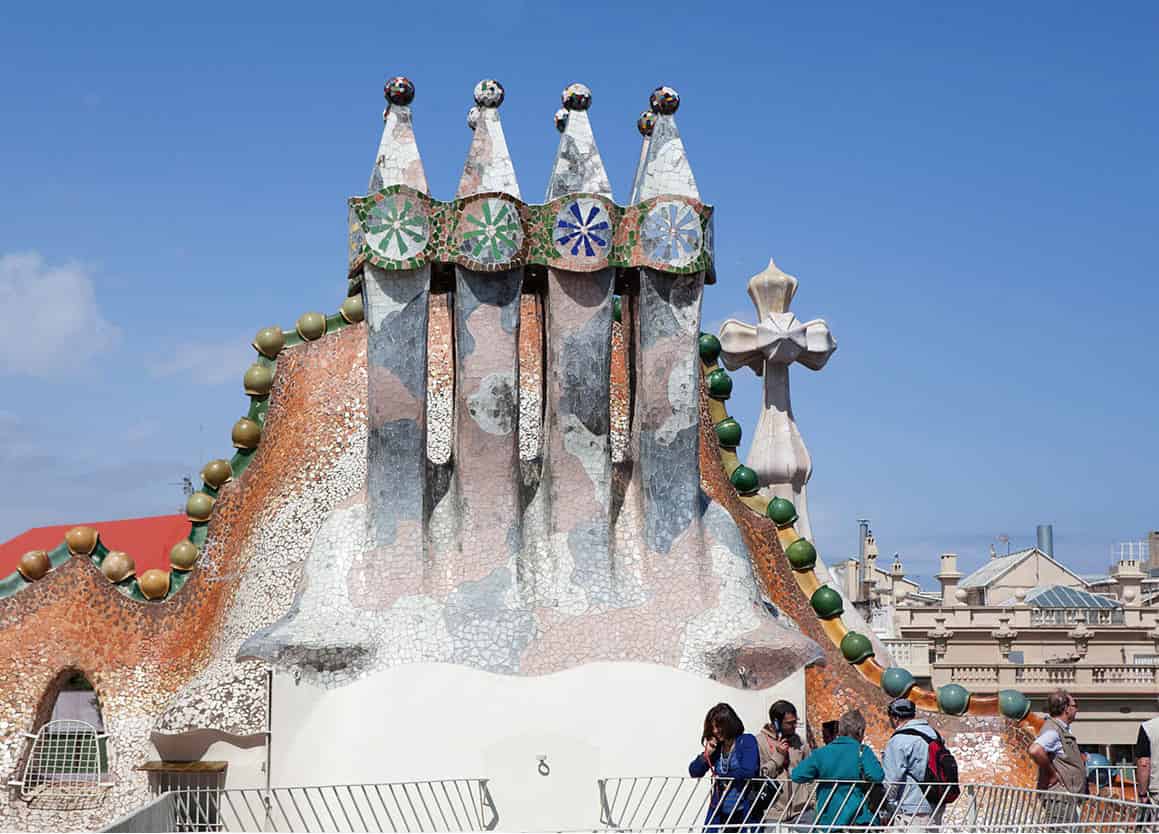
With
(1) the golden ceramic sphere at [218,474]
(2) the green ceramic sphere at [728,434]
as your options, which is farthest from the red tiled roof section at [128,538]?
(2) the green ceramic sphere at [728,434]

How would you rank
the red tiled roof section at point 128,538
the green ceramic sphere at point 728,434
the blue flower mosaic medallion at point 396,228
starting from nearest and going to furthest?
the blue flower mosaic medallion at point 396,228 → the green ceramic sphere at point 728,434 → the red tiled roof section at point 128,538

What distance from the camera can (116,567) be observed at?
42.5ft

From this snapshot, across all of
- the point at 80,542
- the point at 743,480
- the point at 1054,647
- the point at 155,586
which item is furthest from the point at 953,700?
the point at 1054,647

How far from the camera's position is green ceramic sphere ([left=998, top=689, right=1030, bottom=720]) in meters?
12.0

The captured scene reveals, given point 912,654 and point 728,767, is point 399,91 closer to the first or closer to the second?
point 728,767

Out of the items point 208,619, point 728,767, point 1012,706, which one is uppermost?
point 208,619

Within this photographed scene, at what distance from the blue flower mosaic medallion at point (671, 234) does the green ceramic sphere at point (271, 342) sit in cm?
355

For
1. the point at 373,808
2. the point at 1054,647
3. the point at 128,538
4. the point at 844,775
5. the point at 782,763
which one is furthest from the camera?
the point at 1054,647

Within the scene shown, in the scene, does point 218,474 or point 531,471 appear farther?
point 218,474

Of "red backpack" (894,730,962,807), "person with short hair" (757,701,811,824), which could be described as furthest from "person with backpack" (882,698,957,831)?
"person with short hair" (757,701,811,824)

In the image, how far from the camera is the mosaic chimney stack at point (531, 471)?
1080cm

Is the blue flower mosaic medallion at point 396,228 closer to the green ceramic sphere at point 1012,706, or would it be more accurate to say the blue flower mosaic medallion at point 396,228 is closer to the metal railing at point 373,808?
the metal railing at point 373,808

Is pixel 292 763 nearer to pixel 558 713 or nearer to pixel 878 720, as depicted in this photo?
pixel 558 713

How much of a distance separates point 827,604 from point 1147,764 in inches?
191
